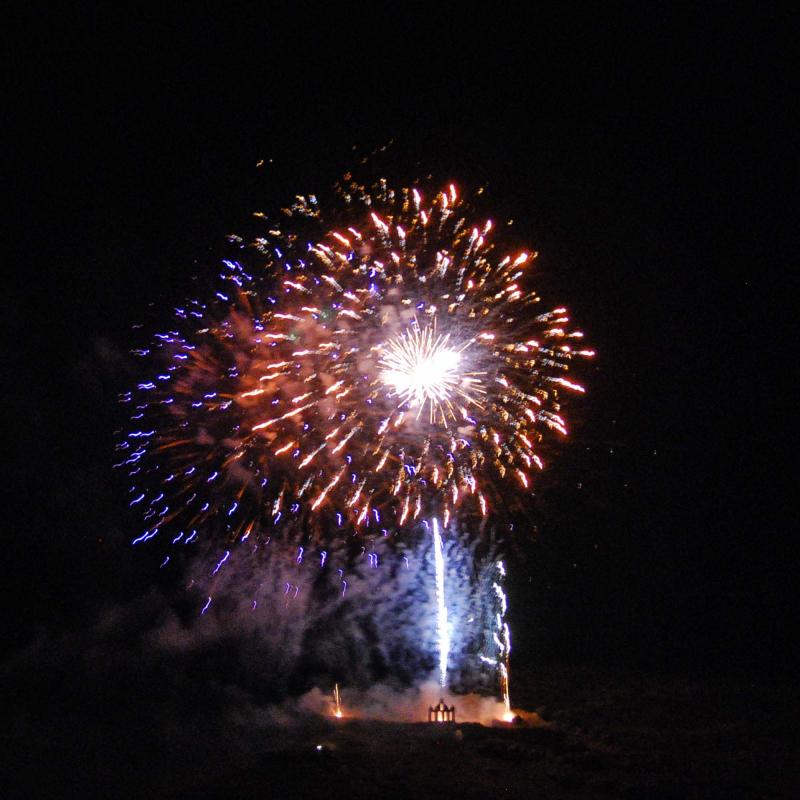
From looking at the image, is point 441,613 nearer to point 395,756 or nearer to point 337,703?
point 337,703

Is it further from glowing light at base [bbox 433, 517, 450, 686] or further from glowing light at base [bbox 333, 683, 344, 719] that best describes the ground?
glowing light at base [bbox 433, 517, 450, 686]

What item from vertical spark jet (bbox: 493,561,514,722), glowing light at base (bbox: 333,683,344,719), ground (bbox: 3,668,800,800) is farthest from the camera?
vertical spark jet (bbox: 493,561,514,722)

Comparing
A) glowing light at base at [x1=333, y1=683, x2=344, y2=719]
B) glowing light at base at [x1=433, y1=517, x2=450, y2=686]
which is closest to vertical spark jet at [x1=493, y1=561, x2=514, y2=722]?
glowing light at base at [x1=433, y1=517, x2=450, y2=686]

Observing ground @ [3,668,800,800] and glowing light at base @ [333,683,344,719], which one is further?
glowing light at base @ [333,683,344,719]

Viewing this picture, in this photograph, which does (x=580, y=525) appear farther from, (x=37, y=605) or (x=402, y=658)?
(x=37, y=605)

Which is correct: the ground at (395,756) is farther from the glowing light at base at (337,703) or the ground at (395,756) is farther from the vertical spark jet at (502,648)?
the vertical spark jet at (502,648)

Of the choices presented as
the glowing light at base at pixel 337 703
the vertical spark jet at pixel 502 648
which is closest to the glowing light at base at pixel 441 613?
the vertical spark jet at pixel 502 648

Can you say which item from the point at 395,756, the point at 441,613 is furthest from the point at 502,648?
the point at 395,756

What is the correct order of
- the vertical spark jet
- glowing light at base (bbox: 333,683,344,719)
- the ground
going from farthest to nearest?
the vertical spark jet → glowing light at base (bbox: 333,683,344,719) → the ground
